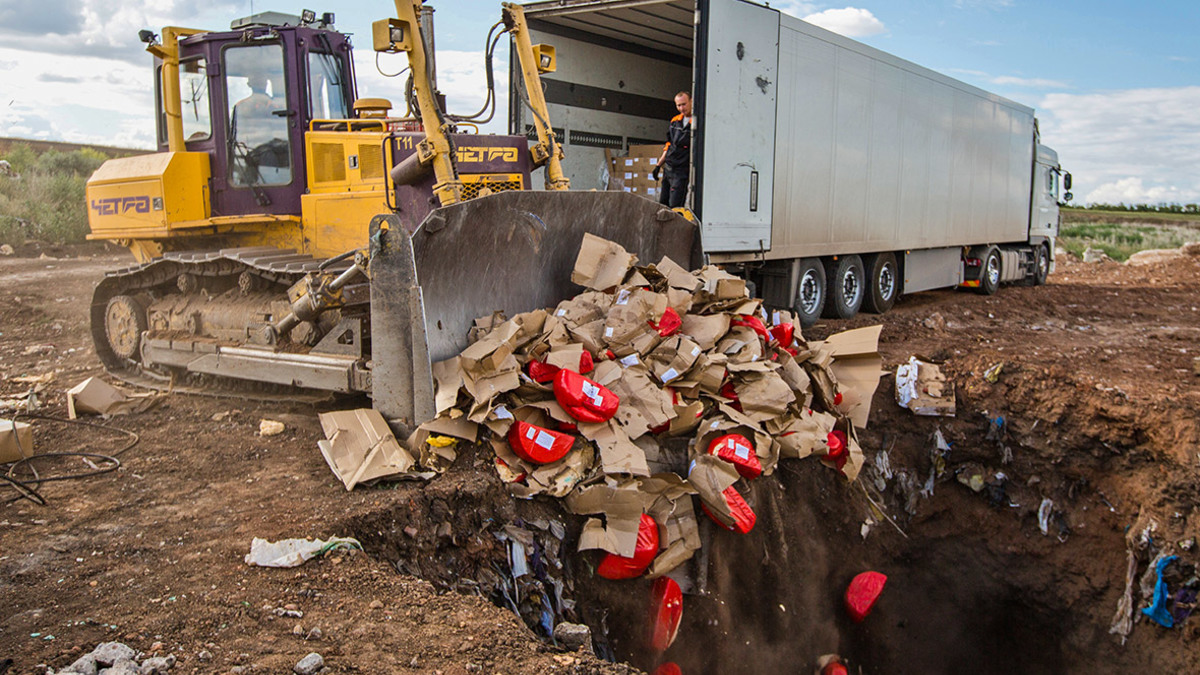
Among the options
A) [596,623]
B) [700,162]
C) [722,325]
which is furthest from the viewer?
[700,162]

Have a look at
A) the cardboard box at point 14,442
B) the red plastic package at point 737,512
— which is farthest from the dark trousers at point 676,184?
the cardboard box at point 14,442

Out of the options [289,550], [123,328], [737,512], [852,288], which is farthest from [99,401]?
[852,288]

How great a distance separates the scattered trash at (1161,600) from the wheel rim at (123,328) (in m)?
8.41

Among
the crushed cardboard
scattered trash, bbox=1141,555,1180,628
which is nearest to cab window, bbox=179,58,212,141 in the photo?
the crushed cardboard

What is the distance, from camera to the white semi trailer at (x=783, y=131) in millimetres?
7953

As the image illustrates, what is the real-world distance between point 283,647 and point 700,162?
5901mm

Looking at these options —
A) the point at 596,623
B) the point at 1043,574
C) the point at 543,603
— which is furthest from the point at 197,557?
the point at 1043,574

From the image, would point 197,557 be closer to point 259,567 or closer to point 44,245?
point 259,567

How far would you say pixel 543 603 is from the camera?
414 centimetres

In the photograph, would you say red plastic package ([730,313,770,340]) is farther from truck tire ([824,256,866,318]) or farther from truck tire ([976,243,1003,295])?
truck tire ([976,243,1003,295])

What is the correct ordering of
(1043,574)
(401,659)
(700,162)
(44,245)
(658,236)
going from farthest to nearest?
(44,245)
(700,162)
(658,236)
(1043,574)
(401,659)

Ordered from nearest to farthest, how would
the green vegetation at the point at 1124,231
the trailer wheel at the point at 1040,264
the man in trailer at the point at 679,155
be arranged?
the man in trailer at the point at 679,155
the trailer wheel at the point at 1040,264
the green vegetation at the point at 1124,231

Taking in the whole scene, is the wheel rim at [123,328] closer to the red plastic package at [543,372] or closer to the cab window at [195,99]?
the cab window at [195,99]

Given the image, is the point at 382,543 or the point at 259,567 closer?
the point at 259,567
